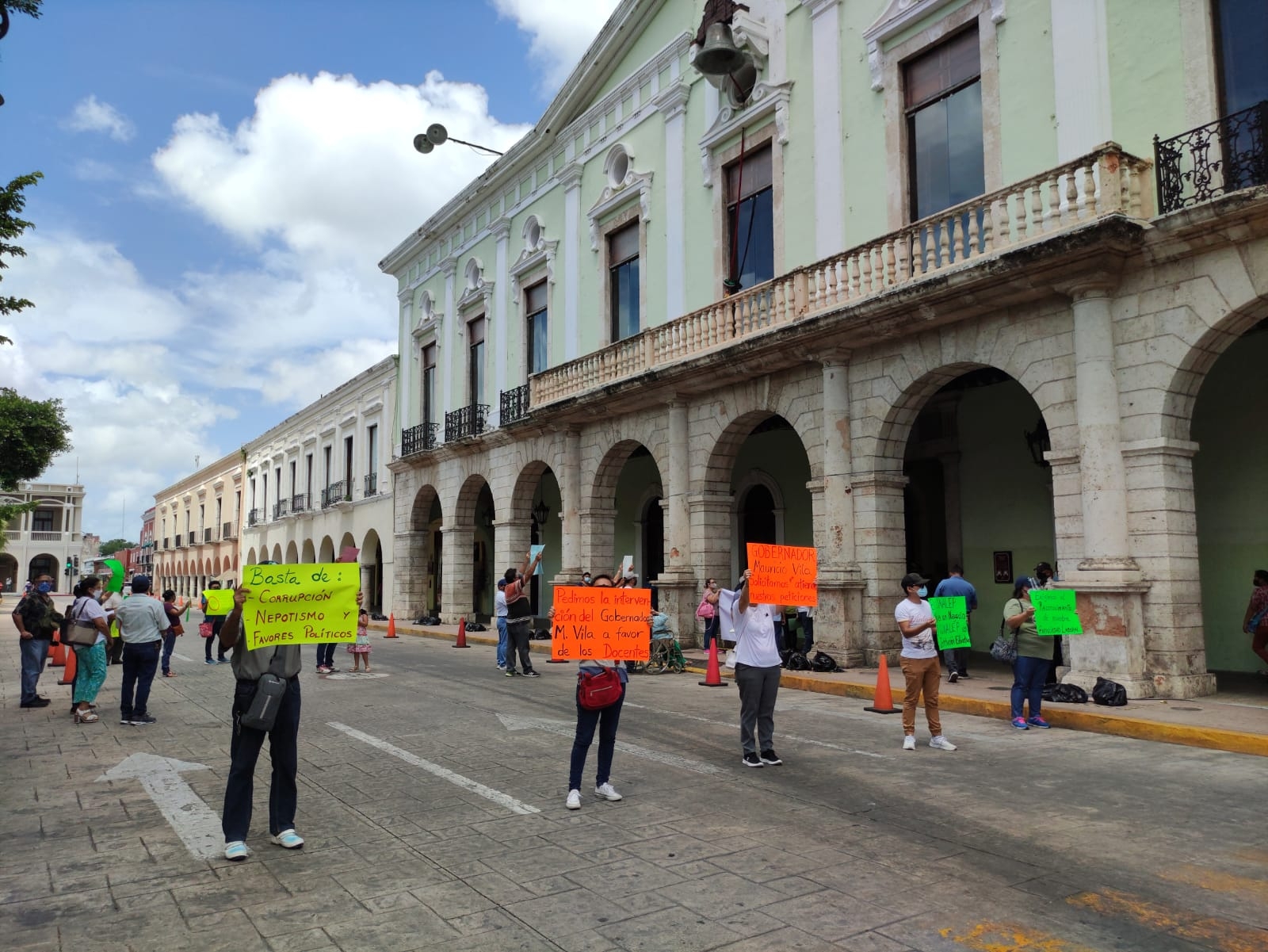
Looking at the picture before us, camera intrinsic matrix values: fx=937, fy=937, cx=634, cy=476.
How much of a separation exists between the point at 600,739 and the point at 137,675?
21.6 feet

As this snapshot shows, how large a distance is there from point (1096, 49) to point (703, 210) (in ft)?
27.0

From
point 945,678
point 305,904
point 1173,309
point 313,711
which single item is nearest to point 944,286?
point 1173,309

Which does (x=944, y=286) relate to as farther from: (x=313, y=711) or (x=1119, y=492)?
(x=313, y=711)

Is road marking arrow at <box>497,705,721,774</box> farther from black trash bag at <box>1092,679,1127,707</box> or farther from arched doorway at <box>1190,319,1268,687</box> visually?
arched doorway at <box>1190,319,1268,687</box>

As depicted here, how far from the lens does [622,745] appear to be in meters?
8.85

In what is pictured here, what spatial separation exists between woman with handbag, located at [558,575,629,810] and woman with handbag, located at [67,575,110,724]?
6.84 meters

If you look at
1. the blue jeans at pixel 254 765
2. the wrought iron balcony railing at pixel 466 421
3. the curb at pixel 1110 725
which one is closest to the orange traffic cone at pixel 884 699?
the curb at pixel 1110 725

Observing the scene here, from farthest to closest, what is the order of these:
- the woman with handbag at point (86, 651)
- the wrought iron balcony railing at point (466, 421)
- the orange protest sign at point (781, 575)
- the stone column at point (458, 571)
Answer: the stone column at point (458, 571), the wrought iron balcony railing at point (466, 421), the woman with handbag at point (86, 651), the orange protest sign at point (781, 575)

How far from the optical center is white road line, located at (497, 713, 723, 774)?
7.91 m

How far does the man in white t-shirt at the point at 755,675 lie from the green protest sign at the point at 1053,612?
3201 mm

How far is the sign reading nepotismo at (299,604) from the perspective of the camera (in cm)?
568

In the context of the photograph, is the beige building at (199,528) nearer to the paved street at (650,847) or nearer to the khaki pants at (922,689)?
the paved street at (650,847)

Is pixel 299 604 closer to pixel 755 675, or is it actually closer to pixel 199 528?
pixel 755 675

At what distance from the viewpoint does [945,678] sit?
44.0 ft
